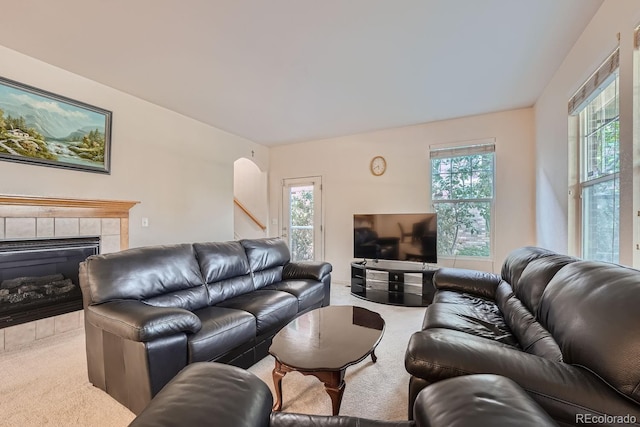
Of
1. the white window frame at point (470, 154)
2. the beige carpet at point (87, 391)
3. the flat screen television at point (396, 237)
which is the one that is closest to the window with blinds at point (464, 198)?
the white window frame at point (470, 154)

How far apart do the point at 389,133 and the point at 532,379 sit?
13.7ft

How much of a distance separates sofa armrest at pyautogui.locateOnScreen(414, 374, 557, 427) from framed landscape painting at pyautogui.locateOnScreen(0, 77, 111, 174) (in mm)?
3668

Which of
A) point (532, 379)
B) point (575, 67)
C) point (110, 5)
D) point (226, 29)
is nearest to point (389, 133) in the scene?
point (575, 67)

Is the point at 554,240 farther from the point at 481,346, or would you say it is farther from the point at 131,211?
the point at 131,211

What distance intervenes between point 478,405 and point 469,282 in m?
2.14

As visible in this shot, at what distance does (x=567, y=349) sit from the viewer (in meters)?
1.10

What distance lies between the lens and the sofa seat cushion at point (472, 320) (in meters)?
1.71

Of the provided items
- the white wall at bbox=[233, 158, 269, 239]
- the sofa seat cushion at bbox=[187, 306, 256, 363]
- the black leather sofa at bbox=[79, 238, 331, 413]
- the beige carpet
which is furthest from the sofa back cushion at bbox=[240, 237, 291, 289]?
the white wall at bbox=[233, 158, 269, 239]

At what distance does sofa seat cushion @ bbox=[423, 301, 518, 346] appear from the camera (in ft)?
5.60

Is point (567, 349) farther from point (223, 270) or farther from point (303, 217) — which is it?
point (303, 217)

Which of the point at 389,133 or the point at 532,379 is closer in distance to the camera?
the point at 532,379

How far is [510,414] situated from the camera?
0.68m

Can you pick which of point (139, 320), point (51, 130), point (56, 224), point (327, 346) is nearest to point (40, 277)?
point (56, 224)

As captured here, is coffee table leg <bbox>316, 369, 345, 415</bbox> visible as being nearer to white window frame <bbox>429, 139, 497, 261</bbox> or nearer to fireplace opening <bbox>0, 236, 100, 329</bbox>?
fireplace opening <bbox>0, 236, 100, 329</bbox>
